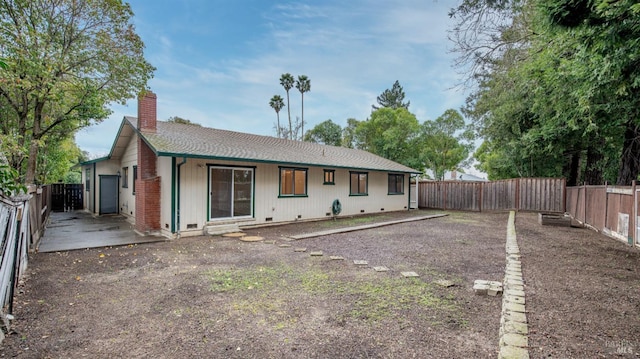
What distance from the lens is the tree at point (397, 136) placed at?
77.4 feet

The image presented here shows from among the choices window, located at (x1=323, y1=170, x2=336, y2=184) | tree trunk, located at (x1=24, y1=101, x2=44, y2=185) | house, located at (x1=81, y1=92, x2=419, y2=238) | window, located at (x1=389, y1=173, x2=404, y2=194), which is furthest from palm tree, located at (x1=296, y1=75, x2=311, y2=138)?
tree trunk, located at (x1=24, y1=101, x2=44, y2=185)

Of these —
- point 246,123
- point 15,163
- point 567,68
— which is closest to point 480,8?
point 567,68

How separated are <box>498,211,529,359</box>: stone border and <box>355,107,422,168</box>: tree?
1918 cm

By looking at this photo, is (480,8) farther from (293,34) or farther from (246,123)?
(246,123)

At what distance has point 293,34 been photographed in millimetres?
14219

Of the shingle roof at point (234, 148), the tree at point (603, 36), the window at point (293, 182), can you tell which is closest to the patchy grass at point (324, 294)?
the tree at point (603, 36)

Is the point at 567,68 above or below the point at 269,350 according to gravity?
above

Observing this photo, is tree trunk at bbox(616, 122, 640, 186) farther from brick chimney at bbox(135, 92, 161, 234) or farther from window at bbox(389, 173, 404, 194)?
brick chimney at bbox(135, 92, 161, 234)

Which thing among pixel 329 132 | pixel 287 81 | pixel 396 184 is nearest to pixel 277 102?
pixel 287 81

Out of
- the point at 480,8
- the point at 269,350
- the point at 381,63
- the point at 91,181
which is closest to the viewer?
the point at 269,350

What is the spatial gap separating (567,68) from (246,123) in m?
30.7

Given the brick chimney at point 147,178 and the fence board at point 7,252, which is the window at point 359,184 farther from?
the fence board at point 7,252

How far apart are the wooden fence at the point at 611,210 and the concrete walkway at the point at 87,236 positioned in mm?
11063

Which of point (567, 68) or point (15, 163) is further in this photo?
point (15, 163)
